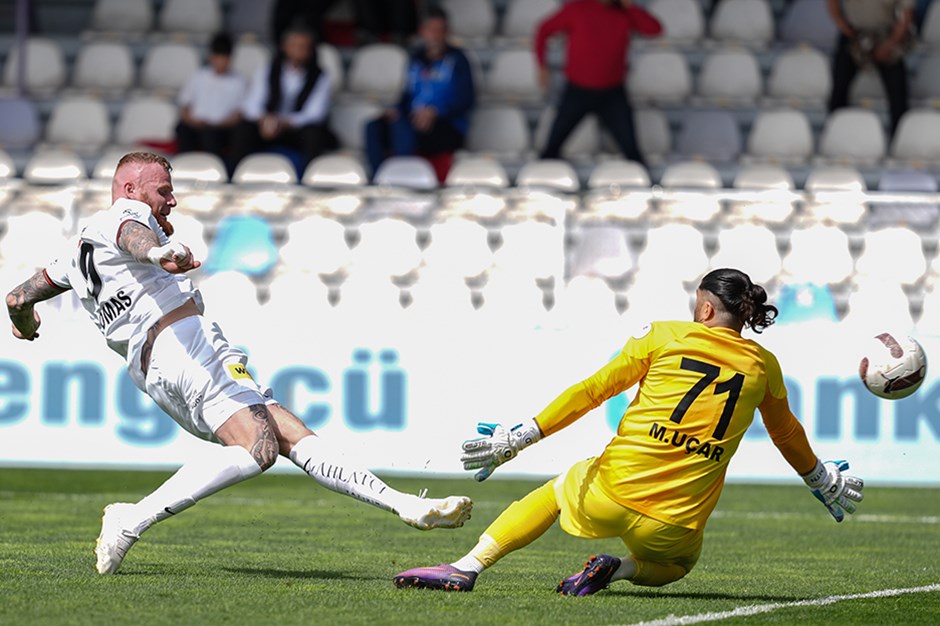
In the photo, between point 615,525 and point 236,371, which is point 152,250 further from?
point 615,525

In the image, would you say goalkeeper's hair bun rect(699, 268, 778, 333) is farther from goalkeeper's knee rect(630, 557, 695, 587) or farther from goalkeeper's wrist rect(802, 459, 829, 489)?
goalkeeper's knee rect(630, 557, 695, 587)

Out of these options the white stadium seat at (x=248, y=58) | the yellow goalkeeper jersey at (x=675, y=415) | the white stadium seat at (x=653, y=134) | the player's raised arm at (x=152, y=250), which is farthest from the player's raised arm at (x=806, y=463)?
the white stadium seat at (x=248, y=58)

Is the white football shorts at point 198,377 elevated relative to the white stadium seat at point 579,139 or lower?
lower

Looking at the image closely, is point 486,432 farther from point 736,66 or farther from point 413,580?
point 736,66

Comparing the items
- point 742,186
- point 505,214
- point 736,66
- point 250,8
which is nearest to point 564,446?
point 505,214

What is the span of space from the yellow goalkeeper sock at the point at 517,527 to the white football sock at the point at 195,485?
97 centimetres

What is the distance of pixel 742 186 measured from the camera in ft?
47.5

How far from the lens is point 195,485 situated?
634cm

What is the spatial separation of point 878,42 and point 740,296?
10373 millimetres

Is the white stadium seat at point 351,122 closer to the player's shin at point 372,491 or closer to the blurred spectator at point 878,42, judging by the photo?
the blurred spectator at point 878,42

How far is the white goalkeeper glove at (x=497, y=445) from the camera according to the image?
231 inches

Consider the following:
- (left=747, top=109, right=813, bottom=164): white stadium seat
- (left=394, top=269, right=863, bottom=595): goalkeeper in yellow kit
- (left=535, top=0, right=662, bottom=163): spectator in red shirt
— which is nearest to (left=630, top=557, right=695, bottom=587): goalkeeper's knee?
(left=394, top=269, right=863, bottom=595): goalkeeper in yellow kit

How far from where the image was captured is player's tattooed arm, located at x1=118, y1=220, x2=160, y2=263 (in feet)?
20.4

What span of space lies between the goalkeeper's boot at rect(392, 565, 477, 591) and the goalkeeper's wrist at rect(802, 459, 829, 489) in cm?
133
